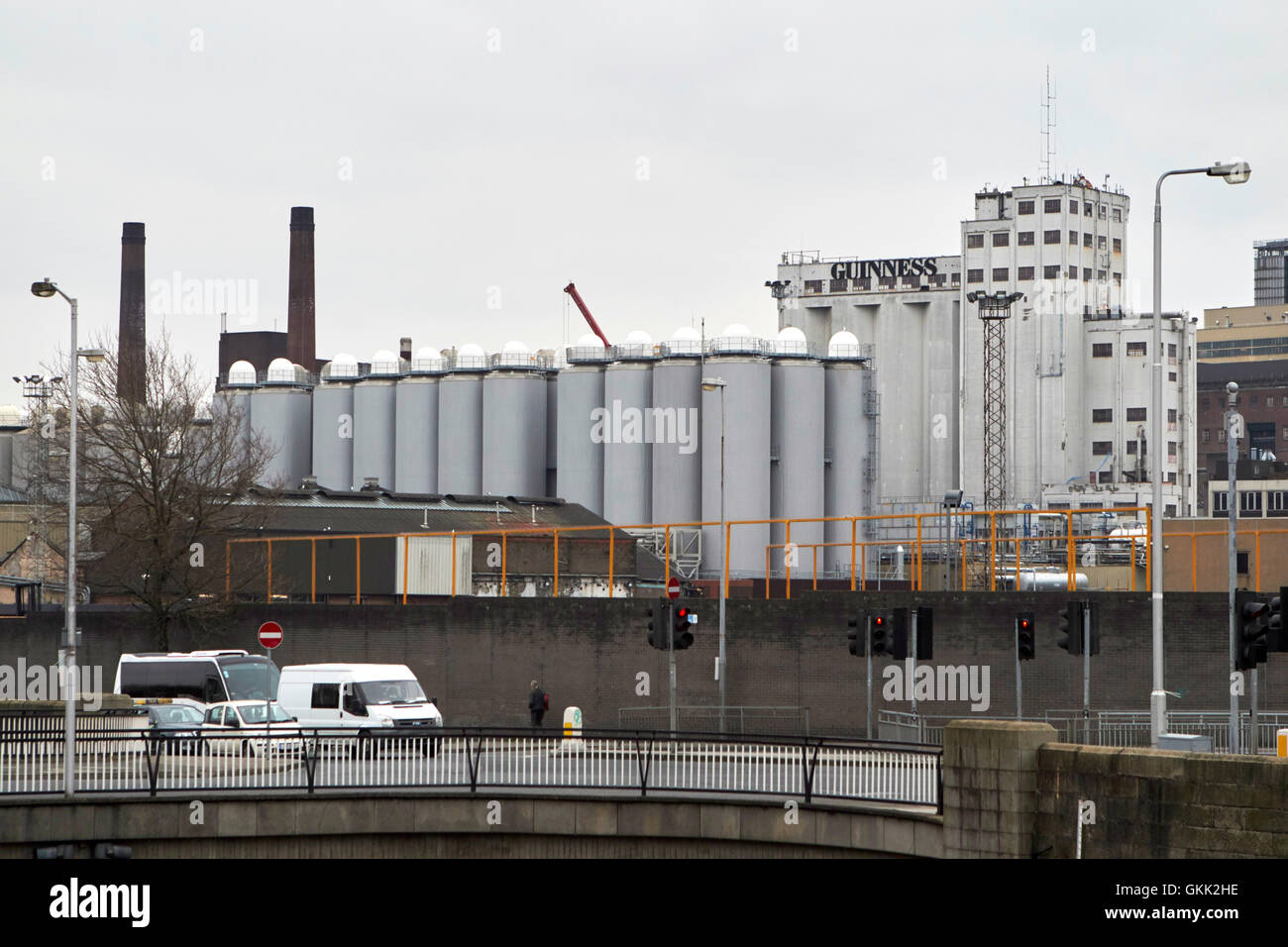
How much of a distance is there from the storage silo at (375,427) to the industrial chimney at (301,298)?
11560mm

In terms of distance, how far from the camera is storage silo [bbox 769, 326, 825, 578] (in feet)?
247

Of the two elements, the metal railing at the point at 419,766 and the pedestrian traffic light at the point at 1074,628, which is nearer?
the metal railing at the point at 419,766

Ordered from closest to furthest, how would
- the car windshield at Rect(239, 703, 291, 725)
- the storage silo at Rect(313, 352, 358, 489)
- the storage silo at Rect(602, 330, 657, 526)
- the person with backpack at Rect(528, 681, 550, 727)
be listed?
1. the car windshield at Rect(239, 703, 291, 725)
2. the person with backpack at Rect(528, 681, 550, 727)
3. the storage silo at Rect(602, 330, 657, 526)
4. the storage silo at Rect(313, 352, 358, 489)

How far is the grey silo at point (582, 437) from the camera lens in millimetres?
78938

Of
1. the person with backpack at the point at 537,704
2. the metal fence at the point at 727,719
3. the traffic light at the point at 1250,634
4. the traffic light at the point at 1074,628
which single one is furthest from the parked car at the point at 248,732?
the traffic light at the point at 1250,634

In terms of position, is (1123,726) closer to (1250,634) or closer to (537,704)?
(1250,634)

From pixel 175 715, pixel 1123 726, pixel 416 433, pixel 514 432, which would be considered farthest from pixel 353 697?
pixel 416 433

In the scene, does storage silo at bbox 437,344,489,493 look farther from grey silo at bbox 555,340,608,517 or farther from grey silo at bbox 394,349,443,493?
grey silo at bbox 555,340,608,517

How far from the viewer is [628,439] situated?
7756 centimetres

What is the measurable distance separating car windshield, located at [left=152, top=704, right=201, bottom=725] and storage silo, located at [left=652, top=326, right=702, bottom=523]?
44.8 meters

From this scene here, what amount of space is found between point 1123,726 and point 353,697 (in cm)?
1550

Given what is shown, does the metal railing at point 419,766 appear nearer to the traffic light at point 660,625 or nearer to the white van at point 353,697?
the white van at point 353,697

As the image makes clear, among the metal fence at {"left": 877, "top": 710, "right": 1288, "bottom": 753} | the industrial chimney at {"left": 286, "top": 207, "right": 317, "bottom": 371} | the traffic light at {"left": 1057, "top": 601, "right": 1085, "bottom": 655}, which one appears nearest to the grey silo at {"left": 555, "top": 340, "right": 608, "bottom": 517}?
the industrial chimney at {"left": 286, "top": 207, "right": 317, "bottom": 371}
